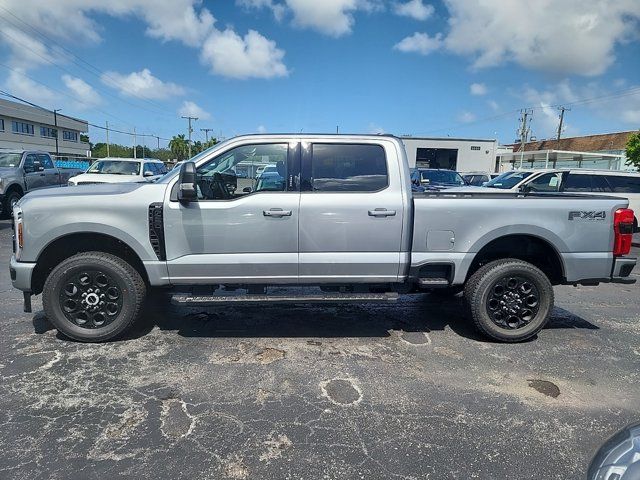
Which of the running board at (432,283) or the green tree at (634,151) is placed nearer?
the running board at (432,283)

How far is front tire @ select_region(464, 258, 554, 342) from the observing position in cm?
452

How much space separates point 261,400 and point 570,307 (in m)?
4.72

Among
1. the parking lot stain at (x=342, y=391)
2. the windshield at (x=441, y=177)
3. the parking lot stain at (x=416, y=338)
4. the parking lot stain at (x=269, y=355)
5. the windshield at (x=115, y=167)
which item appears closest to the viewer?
the parking lot stain at (x=342, y=391)

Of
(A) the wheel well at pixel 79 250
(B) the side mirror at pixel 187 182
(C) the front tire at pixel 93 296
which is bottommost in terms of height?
(C) the front tire at pixel 93 296

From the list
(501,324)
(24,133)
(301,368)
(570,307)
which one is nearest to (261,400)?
(301,368)

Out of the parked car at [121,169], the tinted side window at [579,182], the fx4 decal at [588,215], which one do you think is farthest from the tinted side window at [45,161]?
the tinted side window at [579,182]

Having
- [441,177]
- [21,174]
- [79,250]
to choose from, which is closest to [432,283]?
[79,250]

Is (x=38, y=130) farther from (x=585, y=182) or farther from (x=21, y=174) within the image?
(x=585, y=182)

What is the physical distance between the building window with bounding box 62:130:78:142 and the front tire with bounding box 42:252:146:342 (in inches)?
3045

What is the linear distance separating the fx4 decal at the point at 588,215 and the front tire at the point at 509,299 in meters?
0.64

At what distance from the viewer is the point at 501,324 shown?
4.64 meters

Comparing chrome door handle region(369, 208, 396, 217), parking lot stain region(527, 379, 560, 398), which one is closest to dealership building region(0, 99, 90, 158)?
chrome door handle region(369, 208, 396, 217)

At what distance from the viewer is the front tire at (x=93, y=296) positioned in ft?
13.8

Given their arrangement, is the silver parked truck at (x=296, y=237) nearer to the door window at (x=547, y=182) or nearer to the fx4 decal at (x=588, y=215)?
the fx4 decal at (x=588, y=215)
